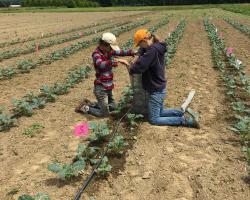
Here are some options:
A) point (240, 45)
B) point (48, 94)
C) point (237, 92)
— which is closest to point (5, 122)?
point (48, 94)

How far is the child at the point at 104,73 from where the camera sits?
7357 mm

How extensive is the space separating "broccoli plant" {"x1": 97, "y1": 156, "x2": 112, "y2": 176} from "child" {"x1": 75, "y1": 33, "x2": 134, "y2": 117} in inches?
84.0

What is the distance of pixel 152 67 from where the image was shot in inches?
281

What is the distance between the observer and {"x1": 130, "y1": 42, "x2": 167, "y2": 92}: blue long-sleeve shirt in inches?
273

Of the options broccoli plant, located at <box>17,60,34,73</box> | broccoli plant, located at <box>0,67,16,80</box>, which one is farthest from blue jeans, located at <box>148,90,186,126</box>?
broccoli plant, located at <box>17,60,34,73</box>

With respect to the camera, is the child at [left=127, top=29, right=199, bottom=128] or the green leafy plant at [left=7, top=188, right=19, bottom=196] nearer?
the green leafy plant at [left=7, top=188, right=19, bottom=196]

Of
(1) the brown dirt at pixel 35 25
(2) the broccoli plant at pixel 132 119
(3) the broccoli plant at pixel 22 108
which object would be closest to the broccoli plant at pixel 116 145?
(2) the broccoli plant at pixel 132 119

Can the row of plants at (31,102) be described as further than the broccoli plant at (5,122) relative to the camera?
Yes

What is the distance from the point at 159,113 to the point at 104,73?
1.25 meters

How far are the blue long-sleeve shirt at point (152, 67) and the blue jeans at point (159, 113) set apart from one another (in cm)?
12

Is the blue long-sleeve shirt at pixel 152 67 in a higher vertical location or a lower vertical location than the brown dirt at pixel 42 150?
higher

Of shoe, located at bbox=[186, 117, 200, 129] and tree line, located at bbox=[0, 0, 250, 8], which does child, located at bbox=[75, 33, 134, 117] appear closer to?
shoe, located at bbox=[186, 117, 200, 129]

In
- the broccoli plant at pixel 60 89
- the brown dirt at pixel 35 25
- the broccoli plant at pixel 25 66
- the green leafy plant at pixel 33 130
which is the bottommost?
the brown dirt at pixel 35 25

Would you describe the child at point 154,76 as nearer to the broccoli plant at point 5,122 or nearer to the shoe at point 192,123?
the shoe at point 192,123
